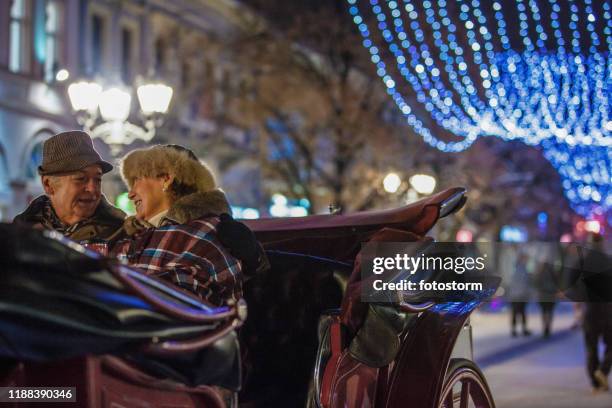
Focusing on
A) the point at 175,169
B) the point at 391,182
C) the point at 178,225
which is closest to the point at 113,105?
the point at 391,182

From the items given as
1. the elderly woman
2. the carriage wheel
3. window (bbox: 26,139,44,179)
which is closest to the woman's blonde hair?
the elderly woman

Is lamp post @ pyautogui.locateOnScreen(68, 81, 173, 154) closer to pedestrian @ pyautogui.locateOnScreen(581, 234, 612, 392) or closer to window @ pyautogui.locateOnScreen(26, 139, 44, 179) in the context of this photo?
pedestrian @ pyautogui.locateOnScreen(581, 234, 612, 392)

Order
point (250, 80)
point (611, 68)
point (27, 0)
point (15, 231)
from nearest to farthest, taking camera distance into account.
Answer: point (15, 231) < point (611, 68) < point (27, 0) < point (250, 80)

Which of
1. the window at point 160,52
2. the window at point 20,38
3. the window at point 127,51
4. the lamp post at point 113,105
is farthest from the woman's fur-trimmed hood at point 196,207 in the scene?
the window at point 160,52

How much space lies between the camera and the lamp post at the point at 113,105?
13852 millimetres

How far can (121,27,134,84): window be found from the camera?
1036 inches

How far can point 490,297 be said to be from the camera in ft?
19.2

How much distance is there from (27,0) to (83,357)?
19951 mm

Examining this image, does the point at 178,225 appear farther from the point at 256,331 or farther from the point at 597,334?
the point at 597,334

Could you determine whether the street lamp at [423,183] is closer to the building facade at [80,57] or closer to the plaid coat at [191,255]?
the building facade at [80,57]

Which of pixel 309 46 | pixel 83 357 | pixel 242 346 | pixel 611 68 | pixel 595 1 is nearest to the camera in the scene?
pixel 83 357

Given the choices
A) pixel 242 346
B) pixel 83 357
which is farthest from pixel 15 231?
pixel 242 346

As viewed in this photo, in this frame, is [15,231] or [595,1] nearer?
[15,231]

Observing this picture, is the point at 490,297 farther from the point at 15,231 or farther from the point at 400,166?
the point at 400,166
